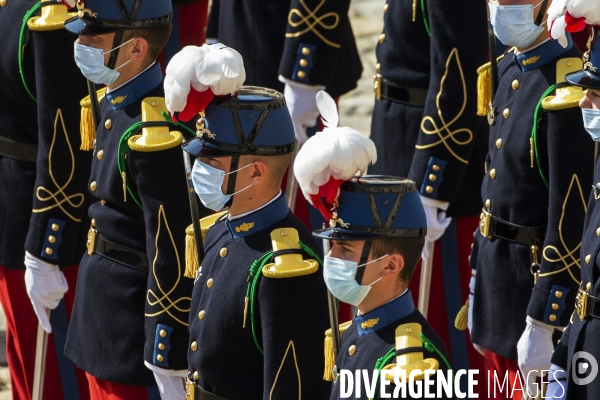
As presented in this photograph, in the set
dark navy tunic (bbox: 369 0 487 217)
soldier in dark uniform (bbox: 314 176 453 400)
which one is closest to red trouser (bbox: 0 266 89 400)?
dark navy tunic (bbox: 369 0 487 217)

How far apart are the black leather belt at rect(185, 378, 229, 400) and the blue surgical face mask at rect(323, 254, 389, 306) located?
69cm

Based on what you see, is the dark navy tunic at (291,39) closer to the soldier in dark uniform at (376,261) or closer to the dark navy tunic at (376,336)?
the soldier in dark uniform at (376,261)

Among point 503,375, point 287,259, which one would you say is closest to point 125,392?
point 287,259

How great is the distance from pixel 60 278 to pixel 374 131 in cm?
156

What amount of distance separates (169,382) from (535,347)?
4.54ft

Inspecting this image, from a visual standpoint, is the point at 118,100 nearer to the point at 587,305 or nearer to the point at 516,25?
the point at 516,25

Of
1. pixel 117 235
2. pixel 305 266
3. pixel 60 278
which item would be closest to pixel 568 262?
pixel 305 266

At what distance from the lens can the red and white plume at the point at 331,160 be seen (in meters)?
4.43

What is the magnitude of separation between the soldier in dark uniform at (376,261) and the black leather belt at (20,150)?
2.47 m

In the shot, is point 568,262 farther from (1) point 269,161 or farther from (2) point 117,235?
(2) point 117,235

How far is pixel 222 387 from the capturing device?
16.3ft

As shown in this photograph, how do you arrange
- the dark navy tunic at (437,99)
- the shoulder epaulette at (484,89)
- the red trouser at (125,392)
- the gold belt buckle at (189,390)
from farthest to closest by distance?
the dark navy tunic at (437,99) < the shoulder epaulette at (484,89) < the red trouser at (125,392) < the gold belt buckle at (189,390)

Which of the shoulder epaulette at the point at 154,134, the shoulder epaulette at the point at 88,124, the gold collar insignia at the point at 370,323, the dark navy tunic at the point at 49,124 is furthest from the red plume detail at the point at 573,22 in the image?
the dark navy tunic at the point at 49,124

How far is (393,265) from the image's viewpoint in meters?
4.50
